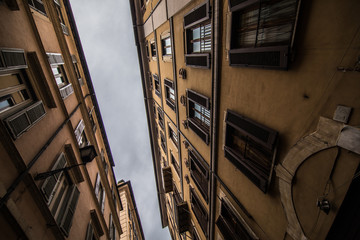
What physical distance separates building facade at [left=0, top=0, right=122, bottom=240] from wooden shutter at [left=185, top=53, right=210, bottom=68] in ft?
18.5

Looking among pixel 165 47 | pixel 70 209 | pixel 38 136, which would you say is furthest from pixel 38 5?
pixel 70 209

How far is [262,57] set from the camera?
367 cm

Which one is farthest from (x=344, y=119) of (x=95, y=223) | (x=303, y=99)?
(x=95, y=223)

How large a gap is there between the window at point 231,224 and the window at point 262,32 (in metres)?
5.22

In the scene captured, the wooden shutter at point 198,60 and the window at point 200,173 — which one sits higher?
the wooden shutter at point 198,60

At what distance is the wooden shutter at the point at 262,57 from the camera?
318 cm

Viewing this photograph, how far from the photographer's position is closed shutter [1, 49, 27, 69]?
3936 mm

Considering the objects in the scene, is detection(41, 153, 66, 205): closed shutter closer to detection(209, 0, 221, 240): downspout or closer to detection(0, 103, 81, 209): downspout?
detection(0, 103, 81, 209): downspout

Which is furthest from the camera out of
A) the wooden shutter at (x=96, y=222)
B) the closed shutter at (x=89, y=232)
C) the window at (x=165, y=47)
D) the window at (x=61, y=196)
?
the window at (x=165, y=47)

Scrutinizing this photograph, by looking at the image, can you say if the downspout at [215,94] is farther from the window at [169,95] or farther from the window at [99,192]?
the window at [99,192]

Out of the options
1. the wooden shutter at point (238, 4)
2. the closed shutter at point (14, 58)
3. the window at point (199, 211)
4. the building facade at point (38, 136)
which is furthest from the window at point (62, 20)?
the window at point (199, 211)

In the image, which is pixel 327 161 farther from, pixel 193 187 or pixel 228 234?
pixel 193 187

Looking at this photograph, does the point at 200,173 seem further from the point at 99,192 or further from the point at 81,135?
the point at 81,135

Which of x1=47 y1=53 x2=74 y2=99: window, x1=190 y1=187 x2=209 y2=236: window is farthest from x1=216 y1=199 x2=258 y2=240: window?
x1=47 y1=53 x2=74 y2=99: window
